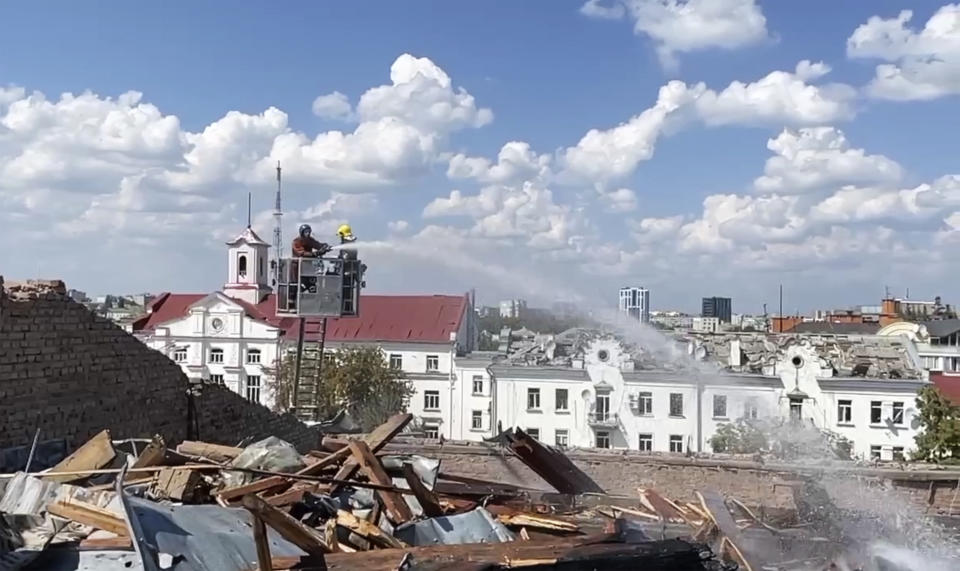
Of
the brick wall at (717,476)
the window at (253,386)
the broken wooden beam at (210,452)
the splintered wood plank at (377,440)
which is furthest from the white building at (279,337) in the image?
the broken wooden beam at (210,452)

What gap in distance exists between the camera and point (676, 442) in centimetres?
3788

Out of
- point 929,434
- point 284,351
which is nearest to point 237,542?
point 929,434

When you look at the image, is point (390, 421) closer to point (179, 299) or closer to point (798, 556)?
point (798, 556)

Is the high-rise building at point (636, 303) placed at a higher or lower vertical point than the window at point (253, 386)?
higher

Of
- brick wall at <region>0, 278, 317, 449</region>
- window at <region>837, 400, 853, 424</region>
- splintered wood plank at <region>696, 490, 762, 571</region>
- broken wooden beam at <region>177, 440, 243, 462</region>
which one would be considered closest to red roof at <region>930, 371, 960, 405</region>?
window at <region>837, 400, 853, 424</region>

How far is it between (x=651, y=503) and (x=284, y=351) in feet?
A: 130

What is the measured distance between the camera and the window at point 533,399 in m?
41.3

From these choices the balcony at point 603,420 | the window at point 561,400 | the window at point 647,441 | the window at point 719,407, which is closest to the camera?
the window at point 719,407

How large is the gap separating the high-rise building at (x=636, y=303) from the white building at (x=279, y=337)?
19.2m

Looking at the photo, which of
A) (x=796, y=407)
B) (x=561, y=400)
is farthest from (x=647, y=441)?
(x=796, y=407)

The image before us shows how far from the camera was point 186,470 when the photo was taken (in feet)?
25.3

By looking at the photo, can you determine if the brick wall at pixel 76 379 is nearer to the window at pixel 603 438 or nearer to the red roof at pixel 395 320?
the window at pixel 603 438

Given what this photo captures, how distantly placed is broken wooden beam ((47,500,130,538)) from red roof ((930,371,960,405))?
→ 37.6m

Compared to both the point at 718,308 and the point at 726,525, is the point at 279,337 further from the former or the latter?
the point at 718,308
